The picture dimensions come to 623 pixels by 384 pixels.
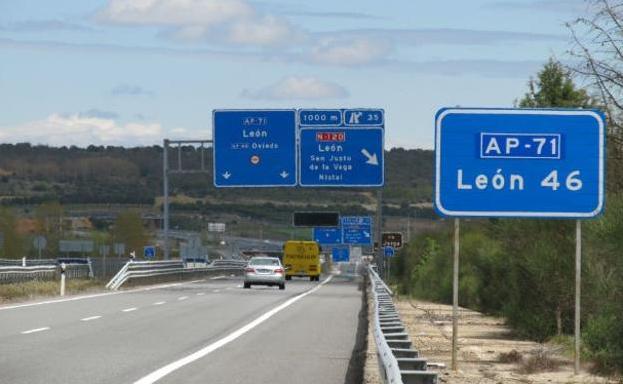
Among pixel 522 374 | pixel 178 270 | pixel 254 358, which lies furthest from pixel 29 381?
pixel 178 270

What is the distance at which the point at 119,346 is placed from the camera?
2106cm

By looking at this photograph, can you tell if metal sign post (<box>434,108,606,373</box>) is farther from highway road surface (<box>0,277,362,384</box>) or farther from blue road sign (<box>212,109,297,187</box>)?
blue road sign (<box>212,109,297,187</box>)

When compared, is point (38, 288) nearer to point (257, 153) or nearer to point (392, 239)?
point (257, 153)

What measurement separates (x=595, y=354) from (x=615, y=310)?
3.19 metres

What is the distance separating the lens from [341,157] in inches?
2160

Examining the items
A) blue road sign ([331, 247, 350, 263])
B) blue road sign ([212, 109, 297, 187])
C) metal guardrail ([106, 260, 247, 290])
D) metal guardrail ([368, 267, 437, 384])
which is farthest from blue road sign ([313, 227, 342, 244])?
metal guardrail ([368, 267, 437, 384])

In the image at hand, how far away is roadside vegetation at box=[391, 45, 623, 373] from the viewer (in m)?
15.5

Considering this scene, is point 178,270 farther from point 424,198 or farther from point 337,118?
point 424,198

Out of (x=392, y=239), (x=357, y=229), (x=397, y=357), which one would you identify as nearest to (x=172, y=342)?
(x=397, y=357)

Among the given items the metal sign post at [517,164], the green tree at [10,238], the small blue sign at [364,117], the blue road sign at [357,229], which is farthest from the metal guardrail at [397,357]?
the green tree at [10,238]

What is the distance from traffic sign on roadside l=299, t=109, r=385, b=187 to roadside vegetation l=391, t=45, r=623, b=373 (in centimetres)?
975

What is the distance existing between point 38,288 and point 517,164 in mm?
27488

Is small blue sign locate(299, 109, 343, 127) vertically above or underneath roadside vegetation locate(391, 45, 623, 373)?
above

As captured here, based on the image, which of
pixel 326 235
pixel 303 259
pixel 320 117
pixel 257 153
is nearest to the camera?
pixel 257 153
